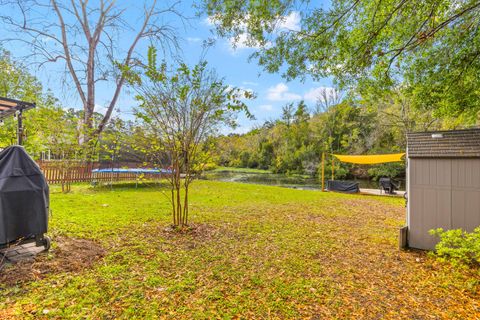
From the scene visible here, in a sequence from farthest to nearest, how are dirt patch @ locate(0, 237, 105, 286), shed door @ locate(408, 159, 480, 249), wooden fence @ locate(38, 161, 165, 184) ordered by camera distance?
wooden fence @ locate(38, 161, 165, 184) < shed door @ locate(408, 159, 480, 249) < dirt patch @ locate(0, 237, 105, 286)

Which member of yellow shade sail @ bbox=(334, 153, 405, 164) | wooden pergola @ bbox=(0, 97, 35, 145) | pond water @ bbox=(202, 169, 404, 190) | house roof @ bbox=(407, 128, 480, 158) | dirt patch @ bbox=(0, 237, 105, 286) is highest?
wooden pergola @ bbox=(0, 97, 35, 145)

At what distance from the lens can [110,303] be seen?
88.7 inches

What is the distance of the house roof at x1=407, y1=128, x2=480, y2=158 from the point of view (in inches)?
141

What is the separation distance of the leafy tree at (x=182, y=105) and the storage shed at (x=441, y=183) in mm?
2984

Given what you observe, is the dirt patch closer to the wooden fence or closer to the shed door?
the shed door

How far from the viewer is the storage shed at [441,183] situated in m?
3.55

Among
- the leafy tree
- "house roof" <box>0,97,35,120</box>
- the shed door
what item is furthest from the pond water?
"house roof" <box>0,97,35,120</box>

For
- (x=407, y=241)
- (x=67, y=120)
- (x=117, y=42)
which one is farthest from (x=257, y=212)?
(x=117, y=42)

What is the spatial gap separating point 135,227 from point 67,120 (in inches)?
232

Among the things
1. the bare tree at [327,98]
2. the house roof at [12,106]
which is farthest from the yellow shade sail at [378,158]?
the bare tree at [327,98]

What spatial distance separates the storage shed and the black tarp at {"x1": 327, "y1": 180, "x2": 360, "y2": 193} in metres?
8.65

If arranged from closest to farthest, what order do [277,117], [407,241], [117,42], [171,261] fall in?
1. [171,261]
2. [407,241]
3. [117,42]
4. [277,117]

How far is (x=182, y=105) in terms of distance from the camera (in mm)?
4184

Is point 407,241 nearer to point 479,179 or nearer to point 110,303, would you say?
point 479,179
